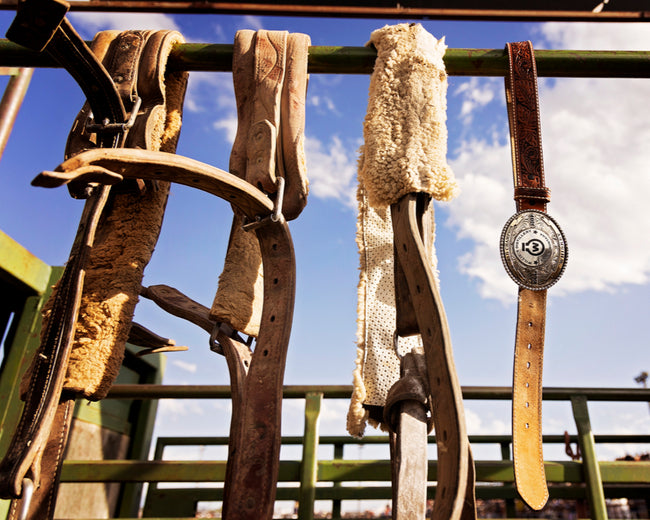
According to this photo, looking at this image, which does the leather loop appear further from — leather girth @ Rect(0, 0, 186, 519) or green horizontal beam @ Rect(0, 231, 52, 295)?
green horizontal beam @ Rect(0, 231, 52, 295)

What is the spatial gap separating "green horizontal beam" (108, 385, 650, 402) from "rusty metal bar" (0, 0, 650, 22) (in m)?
1.28

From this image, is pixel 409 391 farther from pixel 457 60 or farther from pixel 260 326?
pixel 457 60

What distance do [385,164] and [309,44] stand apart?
57cm

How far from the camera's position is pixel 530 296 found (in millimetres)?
1201

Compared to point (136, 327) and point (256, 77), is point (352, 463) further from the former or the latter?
point (256, 77)

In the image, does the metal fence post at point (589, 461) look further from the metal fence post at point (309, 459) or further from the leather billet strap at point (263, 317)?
the leather billet strap at point (263, 317)

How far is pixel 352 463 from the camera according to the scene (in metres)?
1.75

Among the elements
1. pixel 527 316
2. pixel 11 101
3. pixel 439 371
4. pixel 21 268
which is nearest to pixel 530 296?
pixel 527 316

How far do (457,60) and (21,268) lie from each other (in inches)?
74.9

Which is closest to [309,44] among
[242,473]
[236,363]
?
[236,363]

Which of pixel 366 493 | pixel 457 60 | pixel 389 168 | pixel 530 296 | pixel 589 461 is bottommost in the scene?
pixel 366 493

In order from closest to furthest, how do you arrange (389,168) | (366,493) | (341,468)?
(389,168)
(341,468)
(366,493)

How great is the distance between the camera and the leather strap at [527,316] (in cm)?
111

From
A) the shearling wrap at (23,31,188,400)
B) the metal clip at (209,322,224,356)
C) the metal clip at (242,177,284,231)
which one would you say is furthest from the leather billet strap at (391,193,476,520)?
the shearling wrap at (23,31,188,400)
